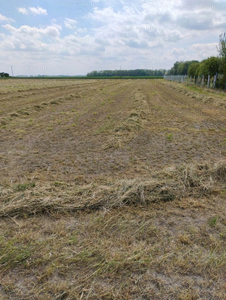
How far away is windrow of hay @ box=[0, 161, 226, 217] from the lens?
3.57 m

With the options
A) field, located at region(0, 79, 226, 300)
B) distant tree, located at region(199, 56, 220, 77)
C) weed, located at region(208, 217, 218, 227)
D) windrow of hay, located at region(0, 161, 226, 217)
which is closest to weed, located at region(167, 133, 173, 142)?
field, located at region(0, 79, 226, 300)

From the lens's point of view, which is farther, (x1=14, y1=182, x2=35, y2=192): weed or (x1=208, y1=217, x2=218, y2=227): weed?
(x1=14, y1=182, x2=35, y2=192): weed

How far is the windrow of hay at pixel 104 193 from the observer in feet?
11.7

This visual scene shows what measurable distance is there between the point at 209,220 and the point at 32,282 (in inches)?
102

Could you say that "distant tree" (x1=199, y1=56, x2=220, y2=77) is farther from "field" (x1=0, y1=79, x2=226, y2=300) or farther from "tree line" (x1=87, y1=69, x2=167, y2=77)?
"tree line" (x1=87, y1=69, x2=167, y2=77)

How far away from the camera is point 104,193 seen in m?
3.89

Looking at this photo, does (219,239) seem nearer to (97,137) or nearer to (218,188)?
(218,188)

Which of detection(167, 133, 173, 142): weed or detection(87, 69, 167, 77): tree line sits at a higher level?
detection(87, 69, 167, 77): tree line

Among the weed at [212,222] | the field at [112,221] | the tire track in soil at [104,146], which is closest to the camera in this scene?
the field at [112,221]

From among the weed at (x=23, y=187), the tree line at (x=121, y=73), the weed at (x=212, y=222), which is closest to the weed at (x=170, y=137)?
the weed at (x=212, y=222)

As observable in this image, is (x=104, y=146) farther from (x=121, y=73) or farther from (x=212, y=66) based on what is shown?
(x=121, y=73)

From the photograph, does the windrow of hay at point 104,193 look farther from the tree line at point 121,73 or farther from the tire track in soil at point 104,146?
the tree line at point 121,73

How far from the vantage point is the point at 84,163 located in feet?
17.9

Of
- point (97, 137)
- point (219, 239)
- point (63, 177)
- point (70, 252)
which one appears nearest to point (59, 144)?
point (97, 137)
